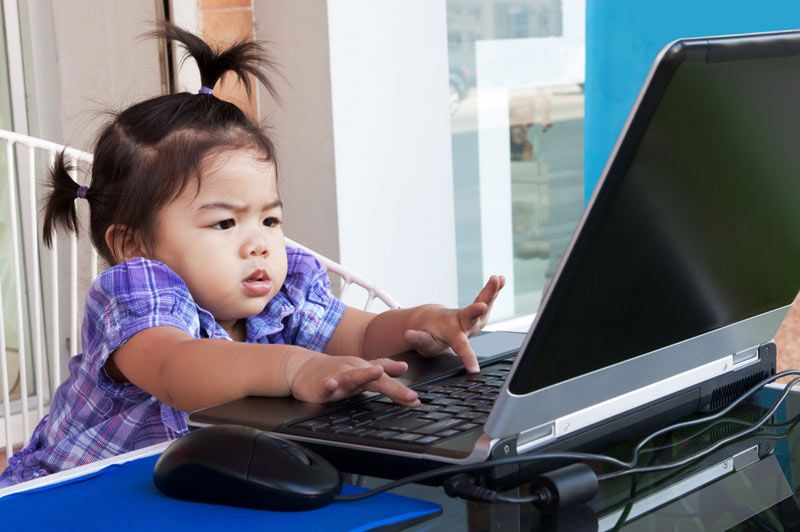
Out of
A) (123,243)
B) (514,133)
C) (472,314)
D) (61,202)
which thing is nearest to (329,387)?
(472,314)

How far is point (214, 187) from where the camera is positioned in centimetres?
113

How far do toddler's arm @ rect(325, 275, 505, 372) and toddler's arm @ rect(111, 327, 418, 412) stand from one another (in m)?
0.15

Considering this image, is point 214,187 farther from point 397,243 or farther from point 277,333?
point 397,243

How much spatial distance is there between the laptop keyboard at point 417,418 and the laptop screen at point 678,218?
0.10m

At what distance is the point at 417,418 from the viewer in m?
0.74

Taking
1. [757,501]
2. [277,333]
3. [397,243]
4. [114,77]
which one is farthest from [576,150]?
[757,501]

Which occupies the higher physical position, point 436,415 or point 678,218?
point 678,218

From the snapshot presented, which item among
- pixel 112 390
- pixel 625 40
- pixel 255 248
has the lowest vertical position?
pixel 112 390

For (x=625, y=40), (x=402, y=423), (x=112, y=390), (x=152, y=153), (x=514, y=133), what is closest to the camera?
(x=402, y=423)

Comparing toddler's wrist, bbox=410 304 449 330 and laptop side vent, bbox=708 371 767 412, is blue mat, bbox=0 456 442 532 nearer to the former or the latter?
laptop side vent, bbox=708 371 767 412

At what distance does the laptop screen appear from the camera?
0.58 meters

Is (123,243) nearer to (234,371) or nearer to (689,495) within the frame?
(234,371)

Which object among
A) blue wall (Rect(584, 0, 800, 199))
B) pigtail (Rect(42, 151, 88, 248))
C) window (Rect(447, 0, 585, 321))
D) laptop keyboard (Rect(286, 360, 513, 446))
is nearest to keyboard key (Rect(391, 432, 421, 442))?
laptop keyboard (Rect(286, 360, 513, 446))

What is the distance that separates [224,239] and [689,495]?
0.59 m
